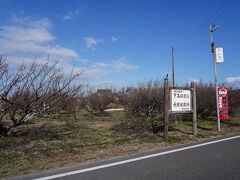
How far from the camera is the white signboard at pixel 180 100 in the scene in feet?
24.5

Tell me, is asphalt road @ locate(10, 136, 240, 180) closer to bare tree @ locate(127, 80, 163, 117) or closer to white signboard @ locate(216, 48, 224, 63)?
white signboard @ locate(216, 48, 224, 63)

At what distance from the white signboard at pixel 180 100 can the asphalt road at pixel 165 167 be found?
7.70ft

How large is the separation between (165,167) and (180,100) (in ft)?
13.3

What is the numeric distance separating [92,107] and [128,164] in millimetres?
13062

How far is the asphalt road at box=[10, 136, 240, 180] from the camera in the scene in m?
3.63

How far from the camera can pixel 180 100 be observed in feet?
25.2

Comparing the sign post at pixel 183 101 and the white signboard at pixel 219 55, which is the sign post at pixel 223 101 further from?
the sign post at pixel 183 101

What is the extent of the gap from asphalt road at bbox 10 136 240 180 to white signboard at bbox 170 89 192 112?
2346 mm

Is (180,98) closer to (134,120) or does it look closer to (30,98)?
(134,120)

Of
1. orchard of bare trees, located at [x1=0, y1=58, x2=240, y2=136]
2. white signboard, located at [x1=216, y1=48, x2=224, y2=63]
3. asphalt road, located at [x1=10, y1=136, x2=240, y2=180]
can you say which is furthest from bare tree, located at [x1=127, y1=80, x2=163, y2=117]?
asphalt road, located at [x1=10, y1=136, x2=240, y2=180]

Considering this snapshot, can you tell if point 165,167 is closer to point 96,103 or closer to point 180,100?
point 180,100

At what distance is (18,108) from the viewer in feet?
24.2

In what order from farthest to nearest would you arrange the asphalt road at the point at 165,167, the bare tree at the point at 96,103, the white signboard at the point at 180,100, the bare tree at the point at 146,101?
the bare tree at the point at 96,103 → the bare tree at the point at 146,101 → the white signboard at the point at 180,100 → the asphalt road at the point at 165,167

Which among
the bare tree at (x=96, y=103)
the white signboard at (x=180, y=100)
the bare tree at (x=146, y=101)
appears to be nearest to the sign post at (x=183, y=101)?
the white signboard at (x=180, y=100)
